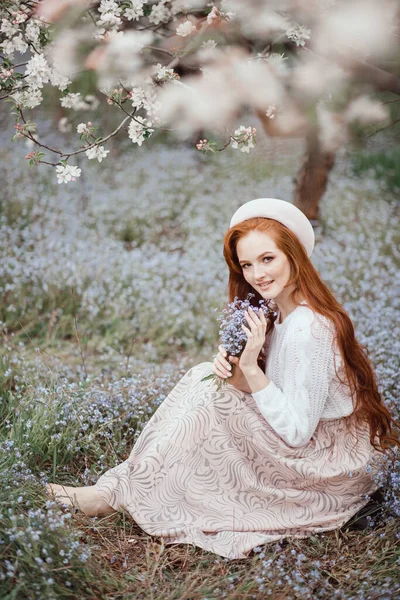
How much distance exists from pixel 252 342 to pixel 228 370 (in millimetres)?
171

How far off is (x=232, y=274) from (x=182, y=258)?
307cm

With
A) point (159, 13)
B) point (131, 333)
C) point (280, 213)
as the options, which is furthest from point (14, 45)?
point (131, 333)

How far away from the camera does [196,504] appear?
8.31ft

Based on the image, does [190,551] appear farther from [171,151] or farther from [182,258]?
[171,151]

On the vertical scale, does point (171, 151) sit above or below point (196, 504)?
below

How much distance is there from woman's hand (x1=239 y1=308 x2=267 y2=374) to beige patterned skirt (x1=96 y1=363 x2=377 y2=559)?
0.53ft

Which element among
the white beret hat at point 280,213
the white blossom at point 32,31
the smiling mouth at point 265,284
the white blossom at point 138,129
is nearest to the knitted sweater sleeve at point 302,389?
the smiling mouth at point 265,284

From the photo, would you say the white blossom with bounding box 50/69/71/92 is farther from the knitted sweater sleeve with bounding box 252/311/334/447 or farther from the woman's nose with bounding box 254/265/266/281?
the knitted sweater sleeve with bounding box 252/311/334/447

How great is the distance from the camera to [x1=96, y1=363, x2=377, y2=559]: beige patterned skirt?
8.25ft

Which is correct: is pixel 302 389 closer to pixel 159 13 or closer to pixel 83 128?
pixel 83 128

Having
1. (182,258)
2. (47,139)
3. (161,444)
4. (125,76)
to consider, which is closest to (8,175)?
(47,139)

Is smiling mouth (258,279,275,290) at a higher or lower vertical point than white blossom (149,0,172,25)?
lower

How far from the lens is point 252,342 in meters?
2.46

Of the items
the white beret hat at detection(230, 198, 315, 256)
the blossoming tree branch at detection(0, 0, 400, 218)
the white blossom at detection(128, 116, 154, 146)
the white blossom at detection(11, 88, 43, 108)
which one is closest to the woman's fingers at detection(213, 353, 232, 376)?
the white beret hat at detection(230, 198, 315, 256)
